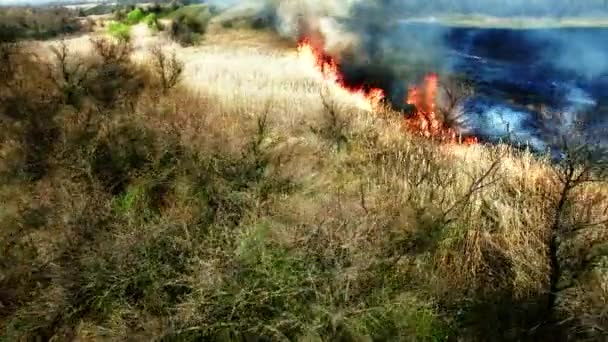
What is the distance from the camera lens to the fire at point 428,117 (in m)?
9.70

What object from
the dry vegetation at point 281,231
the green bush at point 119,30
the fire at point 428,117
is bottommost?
the dry vegetation at point 281,231

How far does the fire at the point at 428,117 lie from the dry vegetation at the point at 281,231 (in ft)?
1.38

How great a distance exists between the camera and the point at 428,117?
1048cm

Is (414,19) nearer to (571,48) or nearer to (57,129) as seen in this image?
(571,48)

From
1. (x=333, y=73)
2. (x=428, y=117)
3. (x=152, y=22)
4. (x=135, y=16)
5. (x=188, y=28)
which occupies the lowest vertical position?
(x=428, y=117)

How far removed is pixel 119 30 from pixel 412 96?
6947mm

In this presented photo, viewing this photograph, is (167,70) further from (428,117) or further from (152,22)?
(428,117)

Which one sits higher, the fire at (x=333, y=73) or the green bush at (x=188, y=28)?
the green bush at (x=188, y=28)

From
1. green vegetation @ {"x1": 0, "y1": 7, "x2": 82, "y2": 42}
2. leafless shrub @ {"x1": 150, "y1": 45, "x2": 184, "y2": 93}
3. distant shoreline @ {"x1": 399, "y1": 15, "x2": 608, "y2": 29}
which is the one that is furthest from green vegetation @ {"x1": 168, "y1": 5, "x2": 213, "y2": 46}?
distant shoreline @ {"x1": 399, "y1": 15, "x2": 608, "y2": 29}

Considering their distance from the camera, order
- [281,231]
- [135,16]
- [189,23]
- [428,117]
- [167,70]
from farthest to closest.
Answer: [135,16] → [189,23] → [167,70] → [428,117] → [281,231]

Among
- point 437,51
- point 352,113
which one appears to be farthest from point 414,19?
point 352,113

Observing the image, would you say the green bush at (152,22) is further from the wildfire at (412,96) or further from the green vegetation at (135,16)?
the wildfire at (412,96)

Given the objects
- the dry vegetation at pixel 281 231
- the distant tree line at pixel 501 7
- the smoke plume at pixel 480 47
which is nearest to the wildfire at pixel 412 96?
the smoke plume at pixel 480 47

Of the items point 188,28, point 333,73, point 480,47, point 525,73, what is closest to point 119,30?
point 188,28
